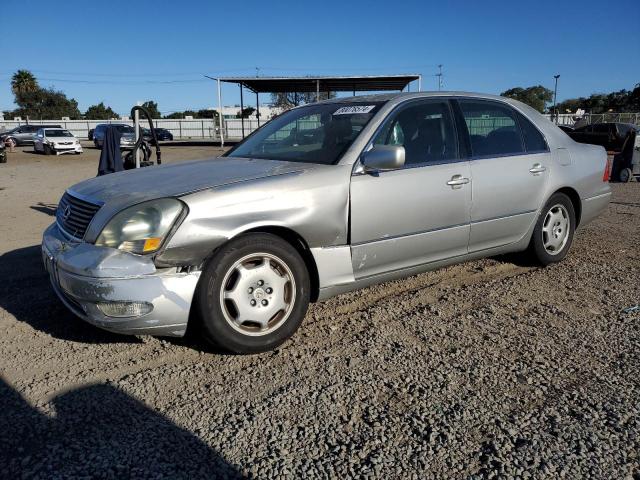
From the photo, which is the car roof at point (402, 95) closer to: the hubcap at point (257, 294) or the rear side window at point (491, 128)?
the rear side window at point (491, 128)

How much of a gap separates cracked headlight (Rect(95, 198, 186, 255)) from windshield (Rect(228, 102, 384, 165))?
1.16 m

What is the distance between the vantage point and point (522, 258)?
16.7 ft

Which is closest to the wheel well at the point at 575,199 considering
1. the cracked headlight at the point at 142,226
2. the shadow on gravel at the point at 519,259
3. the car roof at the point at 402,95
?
the shadow on gravel at the point at 519,259

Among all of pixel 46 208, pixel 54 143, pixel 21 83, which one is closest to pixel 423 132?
pixel 46 208

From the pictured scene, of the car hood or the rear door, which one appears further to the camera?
the rear door

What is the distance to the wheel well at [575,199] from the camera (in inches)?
193

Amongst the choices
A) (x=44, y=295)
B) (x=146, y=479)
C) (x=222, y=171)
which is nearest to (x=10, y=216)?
(x=44, y=295)

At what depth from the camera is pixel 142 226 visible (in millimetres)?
2865

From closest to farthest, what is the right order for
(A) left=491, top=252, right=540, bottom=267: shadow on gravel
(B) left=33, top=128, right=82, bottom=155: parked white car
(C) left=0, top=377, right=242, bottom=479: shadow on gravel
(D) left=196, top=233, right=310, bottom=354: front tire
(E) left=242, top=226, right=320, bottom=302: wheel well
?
(C) left=0, top=377, right=242, bottom=479: shadow on gravel < (D) left=196, top=233, right=310, bottom=354: front tire < (E) left=242, top=226, right=320, bottom=302: wheel well < (A) left=491, top=252, right=540, bottom=267: shadow on gravel < (B) left=33, top=128, right=82, bottom=155: parked white car

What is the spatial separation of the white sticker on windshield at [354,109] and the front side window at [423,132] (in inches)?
7.9

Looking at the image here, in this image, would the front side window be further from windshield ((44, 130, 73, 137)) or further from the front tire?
windshield ((44, 130, 73, 137))

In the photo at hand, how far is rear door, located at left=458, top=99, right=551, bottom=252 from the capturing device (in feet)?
13.7

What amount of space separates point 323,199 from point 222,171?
73cm

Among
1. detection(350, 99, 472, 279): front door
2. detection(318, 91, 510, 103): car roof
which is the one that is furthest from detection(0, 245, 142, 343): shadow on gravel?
detection(318, 91, 510, 103): car roof
